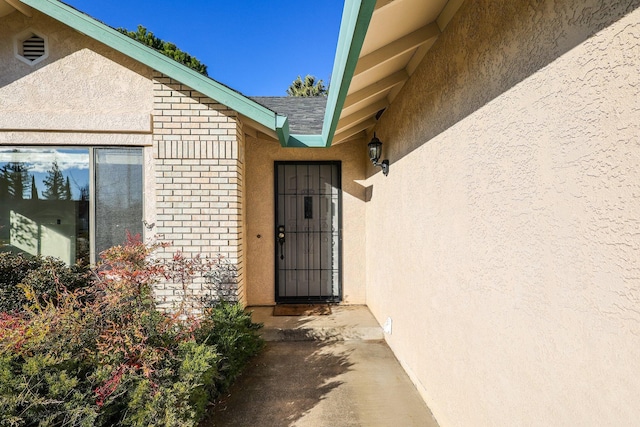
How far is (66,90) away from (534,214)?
540cm

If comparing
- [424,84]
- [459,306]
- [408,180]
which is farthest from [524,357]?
[424,84]

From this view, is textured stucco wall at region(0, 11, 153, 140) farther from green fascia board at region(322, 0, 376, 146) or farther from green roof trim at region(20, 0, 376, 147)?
green fascia board at region(322, 0, 376, 146)

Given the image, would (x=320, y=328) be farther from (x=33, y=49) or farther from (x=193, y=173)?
(x=33, y=49)

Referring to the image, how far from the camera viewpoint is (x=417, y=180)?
332cm

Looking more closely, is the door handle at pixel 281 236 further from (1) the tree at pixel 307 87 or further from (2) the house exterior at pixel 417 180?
(1) the tree at pixel 307 87

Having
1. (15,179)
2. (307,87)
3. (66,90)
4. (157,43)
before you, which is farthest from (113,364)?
(307,87)

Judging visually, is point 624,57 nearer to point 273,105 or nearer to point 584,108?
point 584,108

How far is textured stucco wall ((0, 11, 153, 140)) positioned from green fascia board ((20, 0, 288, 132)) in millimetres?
286

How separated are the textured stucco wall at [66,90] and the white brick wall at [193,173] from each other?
355 mm

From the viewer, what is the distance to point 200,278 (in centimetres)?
428

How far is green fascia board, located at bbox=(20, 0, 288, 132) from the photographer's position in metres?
3.83

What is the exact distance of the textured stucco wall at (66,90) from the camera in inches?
162

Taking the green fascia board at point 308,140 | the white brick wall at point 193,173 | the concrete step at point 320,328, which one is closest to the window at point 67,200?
the white brick wall at point 193,173

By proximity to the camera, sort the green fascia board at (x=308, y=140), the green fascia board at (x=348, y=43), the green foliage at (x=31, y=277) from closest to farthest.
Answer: the green fascia board at (x=348, y=43), the green foliage at (x=31, y=277), the green fascia board at (x=308, y=140)
